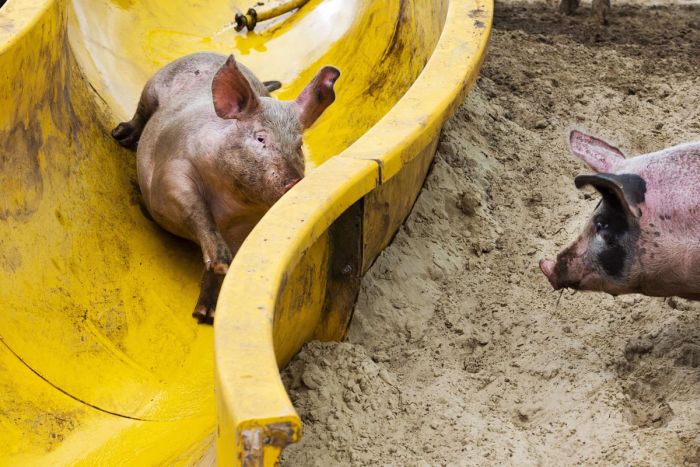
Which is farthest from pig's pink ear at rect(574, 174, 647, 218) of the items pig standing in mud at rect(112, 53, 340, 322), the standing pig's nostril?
pig standing in mud at rect(112, 53, 340, 322)

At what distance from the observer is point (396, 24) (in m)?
6.02

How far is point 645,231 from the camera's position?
13.2ft

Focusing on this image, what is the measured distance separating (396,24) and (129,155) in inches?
65.8

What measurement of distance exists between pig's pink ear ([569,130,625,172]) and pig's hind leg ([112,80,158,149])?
6.59 ft

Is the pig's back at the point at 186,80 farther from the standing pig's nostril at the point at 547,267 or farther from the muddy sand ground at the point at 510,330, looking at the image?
the standing pig's nostril at the point at 547,267

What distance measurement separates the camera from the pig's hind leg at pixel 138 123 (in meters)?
5.30

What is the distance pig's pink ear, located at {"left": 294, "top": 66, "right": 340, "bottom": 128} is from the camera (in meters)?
4.80

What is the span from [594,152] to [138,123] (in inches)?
86.7

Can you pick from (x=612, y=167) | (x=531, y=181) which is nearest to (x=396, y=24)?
(x=531, y=181)

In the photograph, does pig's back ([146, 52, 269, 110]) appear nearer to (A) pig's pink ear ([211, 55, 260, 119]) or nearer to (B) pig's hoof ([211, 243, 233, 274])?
(A) pig's pink ear ([211, 55, 260, 119])

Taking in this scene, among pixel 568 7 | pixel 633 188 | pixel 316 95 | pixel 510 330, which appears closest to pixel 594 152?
pixel 633 188

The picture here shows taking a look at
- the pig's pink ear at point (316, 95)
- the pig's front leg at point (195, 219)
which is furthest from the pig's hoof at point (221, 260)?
the pig's pink ear at point (316, 95)

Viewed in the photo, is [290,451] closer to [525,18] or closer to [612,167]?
[612,167]

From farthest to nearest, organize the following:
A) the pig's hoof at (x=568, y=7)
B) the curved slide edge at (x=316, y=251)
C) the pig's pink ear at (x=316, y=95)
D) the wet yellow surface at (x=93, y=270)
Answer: the pig's hoof at (x=568, y=7) < the pig's pink ear at (x=316, y=95) < the wet yellow surface at (x=93, y=270) < the curved slide edge at (x=316, y=251)
